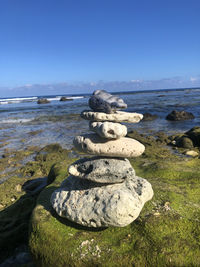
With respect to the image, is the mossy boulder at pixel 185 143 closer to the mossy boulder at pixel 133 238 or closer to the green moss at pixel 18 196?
the green moss at pixel 18 196

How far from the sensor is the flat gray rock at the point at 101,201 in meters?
3.76

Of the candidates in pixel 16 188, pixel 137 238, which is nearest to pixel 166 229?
pixel 137 238

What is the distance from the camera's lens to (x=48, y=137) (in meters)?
16.5

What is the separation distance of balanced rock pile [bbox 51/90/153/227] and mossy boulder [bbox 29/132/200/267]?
11.2 inches

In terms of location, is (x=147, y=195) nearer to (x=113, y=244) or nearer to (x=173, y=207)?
(x=173, y=207)

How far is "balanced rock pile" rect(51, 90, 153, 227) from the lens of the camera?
387 centimetres

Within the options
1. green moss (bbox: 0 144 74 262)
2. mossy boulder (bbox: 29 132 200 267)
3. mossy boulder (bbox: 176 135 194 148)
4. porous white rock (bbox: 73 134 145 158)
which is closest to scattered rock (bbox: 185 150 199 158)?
mossy boulder (bbox: 176 135 194 148)

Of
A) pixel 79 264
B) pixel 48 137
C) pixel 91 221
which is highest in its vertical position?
pixel 91 221

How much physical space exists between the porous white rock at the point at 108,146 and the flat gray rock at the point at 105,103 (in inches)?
27.7

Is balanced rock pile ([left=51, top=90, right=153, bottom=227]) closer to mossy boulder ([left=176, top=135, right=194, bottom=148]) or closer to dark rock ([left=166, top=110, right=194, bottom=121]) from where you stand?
mossy boulder ([left=176, top=135, right=194, bottom=148])

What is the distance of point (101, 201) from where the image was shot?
4016 mm

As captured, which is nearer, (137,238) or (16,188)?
(137,238)

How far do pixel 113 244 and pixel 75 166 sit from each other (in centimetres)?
189

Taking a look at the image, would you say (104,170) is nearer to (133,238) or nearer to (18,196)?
(133,238)
